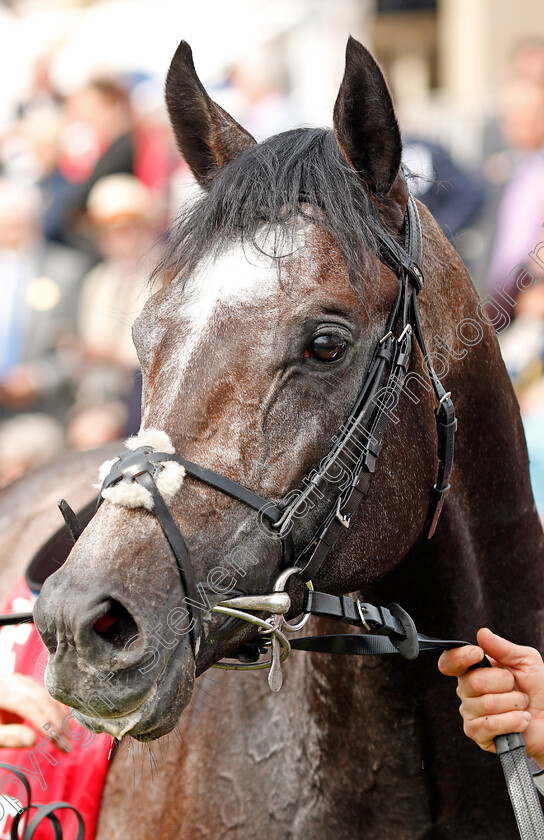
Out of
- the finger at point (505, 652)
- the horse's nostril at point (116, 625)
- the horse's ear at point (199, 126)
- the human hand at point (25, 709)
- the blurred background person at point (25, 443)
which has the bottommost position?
the finger at point (505, 652)

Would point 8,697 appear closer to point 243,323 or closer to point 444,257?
point 243,323

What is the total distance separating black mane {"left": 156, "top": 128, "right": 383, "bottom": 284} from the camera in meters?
2.28

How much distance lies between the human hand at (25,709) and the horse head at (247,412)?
2.76 ft

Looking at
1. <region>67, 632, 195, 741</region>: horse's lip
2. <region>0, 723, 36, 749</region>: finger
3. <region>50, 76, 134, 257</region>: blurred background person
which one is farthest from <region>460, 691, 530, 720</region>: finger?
<region>50, 76, 134, 257</region>: blurred background person

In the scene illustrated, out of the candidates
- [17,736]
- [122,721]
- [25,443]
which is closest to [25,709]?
[17,736]

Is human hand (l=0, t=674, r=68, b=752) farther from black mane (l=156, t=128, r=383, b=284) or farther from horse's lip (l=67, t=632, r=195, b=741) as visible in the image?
black mane (l=156, t=128, r=383, b=284)

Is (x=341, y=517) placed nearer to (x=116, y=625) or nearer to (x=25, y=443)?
(x=116, y=625)

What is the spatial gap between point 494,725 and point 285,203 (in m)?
1.36

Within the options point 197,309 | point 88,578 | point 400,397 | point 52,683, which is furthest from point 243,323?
point 52,683

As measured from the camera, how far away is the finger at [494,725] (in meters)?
2.26

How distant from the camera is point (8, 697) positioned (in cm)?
278

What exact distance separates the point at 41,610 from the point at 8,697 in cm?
102

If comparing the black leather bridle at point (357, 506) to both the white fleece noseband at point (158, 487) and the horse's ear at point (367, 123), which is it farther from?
the horse's ear at point (367, 123)

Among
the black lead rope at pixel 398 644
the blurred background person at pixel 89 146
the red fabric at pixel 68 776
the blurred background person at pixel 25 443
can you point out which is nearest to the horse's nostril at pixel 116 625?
the black lead rope at pixel 398 644
